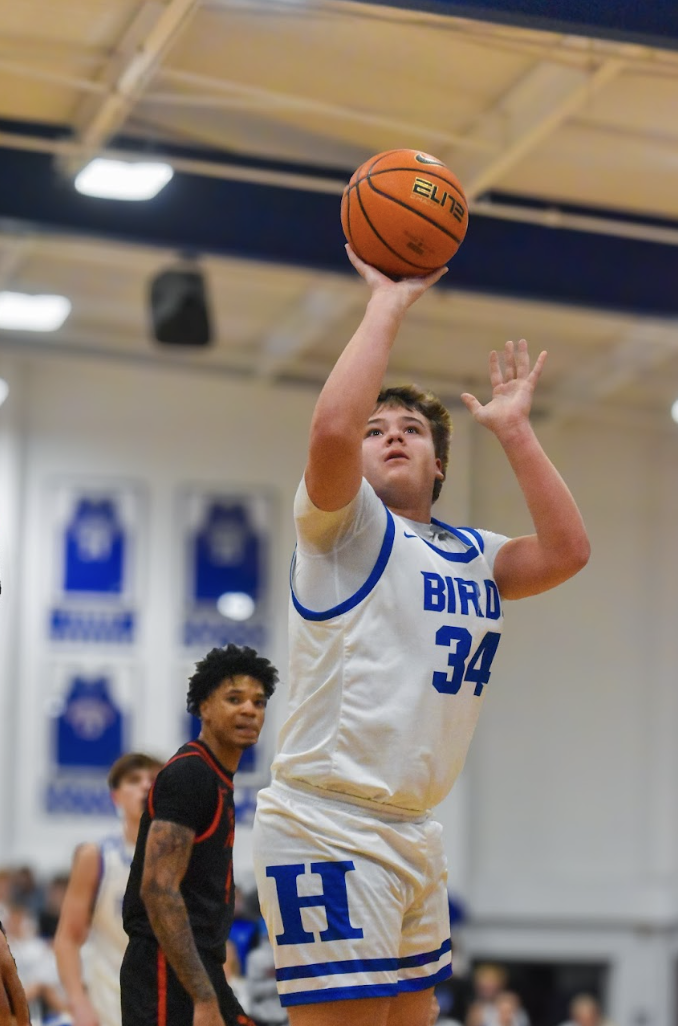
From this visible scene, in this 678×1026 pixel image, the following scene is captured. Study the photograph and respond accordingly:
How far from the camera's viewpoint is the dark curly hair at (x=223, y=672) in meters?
5.07

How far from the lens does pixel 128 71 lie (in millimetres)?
9016

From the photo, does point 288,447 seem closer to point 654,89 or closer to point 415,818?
point 654,89

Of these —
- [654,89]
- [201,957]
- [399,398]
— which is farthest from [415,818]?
[654,89]

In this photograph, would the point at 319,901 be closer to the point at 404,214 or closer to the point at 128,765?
the point at 404,214

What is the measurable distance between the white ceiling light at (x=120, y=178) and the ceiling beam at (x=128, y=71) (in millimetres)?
108

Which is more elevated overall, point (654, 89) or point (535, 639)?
point (654, 89)

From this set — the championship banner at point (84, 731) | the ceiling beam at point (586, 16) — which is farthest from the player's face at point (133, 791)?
the championship banner at point (84, 731)

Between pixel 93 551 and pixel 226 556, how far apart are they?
1.35m

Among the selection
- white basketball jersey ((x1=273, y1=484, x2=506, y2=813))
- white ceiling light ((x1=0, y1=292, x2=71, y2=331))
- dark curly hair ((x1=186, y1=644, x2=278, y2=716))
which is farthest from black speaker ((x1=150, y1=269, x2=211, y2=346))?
white basketball jersey ((x1=273, y1=484, x2=506, y2=813))

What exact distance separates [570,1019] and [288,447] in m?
6.60

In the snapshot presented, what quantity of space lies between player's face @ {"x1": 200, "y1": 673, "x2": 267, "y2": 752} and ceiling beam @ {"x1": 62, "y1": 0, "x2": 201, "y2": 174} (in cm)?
430

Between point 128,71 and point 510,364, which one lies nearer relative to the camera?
point 510,364

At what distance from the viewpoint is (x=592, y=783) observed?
17.2 m

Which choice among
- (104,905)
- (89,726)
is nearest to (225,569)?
(89,726)
